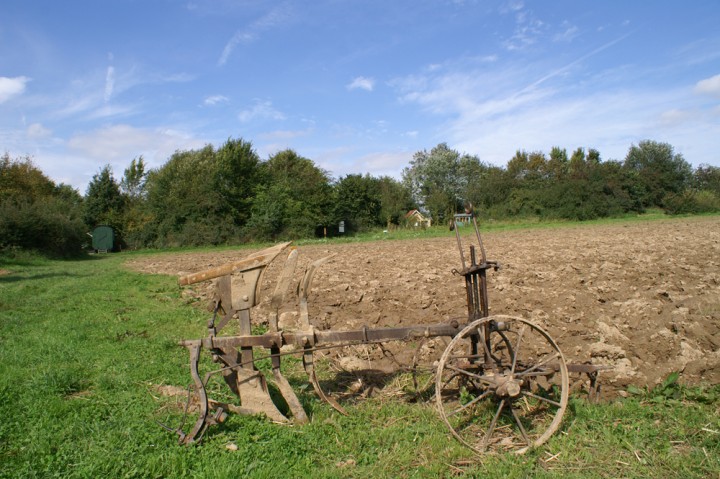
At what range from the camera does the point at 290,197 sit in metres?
40.3

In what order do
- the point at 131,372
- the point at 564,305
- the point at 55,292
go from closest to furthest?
the point at 131,372 → the point at 564,305 → the point at 55,292

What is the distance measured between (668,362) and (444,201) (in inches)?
1726

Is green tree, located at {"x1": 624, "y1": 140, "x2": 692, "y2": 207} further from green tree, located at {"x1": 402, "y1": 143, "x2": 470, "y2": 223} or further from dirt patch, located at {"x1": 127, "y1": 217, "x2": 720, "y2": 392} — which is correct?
dirt patch, located at {"x1": 127, "y1": 217, "x2": 720, "y2": 392}

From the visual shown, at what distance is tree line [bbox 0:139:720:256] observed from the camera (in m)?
37.2

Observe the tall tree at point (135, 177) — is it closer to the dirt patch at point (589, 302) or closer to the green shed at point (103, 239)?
the green shed at point (103, 239)

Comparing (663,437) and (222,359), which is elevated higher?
(222,359)

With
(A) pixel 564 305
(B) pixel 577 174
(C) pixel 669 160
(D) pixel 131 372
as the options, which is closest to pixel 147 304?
(D) pixel 131 372

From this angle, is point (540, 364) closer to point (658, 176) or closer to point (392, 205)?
point (392, 205)

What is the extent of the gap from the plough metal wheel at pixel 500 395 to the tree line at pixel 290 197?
30.1 m

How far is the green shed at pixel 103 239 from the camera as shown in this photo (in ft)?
129

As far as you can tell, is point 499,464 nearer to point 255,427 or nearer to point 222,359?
point 255,427

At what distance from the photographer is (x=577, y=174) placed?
148 feet

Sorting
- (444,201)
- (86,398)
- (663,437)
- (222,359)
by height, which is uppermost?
(444,201)

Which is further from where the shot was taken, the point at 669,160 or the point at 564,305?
the point at 669,160
